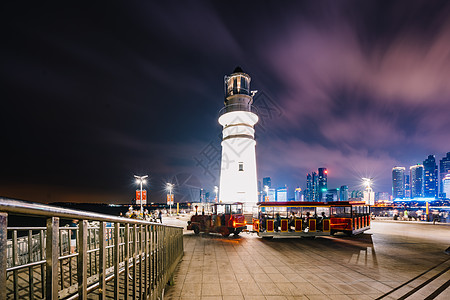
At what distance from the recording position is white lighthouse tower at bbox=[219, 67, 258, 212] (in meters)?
30.9

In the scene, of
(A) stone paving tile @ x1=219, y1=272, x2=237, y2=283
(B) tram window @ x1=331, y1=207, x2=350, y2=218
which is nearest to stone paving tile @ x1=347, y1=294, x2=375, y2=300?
(A) stone paving tile @ x1=219, y1=272, x2=237, y2=283

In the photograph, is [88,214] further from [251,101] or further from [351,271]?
[251,101]

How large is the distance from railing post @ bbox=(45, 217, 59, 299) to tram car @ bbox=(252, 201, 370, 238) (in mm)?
15663

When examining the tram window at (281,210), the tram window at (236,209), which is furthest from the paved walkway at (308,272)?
the tram window at (236,209)

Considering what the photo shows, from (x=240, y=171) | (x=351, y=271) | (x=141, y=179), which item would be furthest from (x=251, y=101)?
(x=351, y=271)

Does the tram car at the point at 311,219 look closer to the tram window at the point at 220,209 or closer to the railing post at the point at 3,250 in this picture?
the tram window at the point at 220,209

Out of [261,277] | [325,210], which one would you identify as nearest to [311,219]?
[325,210]

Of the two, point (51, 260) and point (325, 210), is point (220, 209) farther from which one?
point (51, 260)

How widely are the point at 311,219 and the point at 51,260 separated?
662 inches

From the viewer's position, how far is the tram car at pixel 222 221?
17.5m

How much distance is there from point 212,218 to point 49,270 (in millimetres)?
17633

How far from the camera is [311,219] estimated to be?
647 inches

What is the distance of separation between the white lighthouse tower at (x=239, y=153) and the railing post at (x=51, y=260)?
94.3ft

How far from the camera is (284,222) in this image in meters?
16.5
